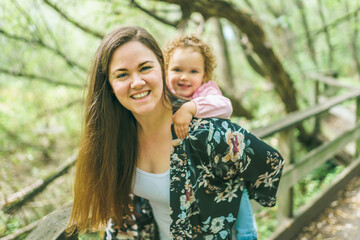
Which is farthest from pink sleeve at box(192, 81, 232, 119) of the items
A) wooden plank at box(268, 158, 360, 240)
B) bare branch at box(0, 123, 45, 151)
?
bare branch at box(0, 123, 45, 151)

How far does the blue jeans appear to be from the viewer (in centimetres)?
151

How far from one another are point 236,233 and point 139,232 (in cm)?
62

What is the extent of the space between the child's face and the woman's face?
560mm

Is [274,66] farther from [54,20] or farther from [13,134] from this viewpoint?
[13,134]

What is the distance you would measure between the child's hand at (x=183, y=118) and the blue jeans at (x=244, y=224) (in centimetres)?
55

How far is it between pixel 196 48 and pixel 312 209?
226 cm

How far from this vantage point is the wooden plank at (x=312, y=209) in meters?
2.64

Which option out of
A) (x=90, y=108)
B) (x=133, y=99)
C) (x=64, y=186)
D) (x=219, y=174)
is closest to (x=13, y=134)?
(x=64, y=186)

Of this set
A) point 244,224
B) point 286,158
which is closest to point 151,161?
point 244,224

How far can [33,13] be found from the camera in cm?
309

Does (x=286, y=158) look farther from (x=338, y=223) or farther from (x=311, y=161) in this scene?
(x=338, y=223)

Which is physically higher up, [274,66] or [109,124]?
[274,66]

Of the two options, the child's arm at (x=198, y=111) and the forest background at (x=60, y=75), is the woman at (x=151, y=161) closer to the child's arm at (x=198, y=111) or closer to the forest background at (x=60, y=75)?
the child's arm at (x=198, y=111)

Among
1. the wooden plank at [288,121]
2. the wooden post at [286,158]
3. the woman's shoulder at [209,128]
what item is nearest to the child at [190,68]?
the woman's shoulder at [209,128]
